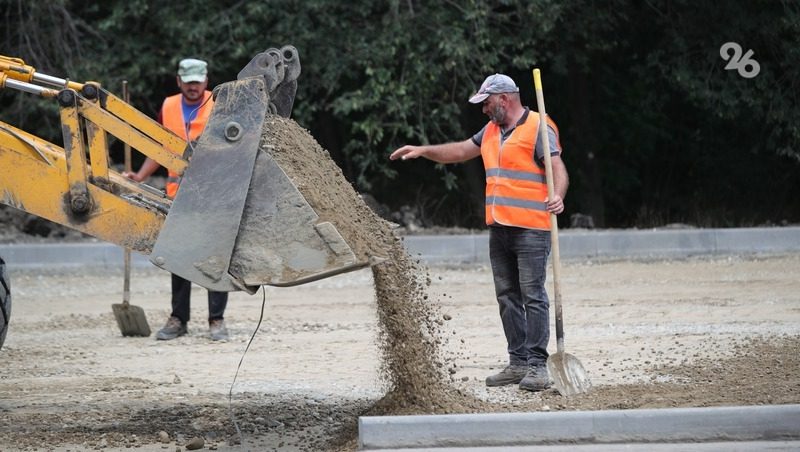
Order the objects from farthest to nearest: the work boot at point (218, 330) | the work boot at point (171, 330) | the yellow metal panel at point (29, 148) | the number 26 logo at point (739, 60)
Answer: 1. the number 26 logo at point (739, 60)
2. the work boot at point (171, 330)
3. the work boot at point (218, 330)
4. the yellow metal panel at point (29, 148)

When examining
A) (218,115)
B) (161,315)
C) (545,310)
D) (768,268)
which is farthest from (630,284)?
(218,115)

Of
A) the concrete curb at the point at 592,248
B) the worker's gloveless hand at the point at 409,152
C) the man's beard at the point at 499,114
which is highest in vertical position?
the man's beard at the point at 499,114

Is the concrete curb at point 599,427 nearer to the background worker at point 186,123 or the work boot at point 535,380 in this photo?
the work boot at point 535,380

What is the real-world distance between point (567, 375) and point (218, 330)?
142 inches

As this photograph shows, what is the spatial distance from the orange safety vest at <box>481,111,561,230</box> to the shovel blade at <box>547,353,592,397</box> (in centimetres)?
80

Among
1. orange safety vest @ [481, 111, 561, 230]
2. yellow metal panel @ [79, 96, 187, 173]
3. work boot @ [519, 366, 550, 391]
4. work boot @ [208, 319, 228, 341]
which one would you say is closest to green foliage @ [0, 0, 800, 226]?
work boot @ [208, 319, 228, 341]

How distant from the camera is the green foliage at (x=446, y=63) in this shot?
16.0 meters

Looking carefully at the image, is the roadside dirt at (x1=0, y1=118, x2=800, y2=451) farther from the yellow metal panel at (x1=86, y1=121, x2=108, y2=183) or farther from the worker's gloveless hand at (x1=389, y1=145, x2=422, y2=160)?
the yellow metal panel at (x1=86, y1=121, x2=108, y2=183)

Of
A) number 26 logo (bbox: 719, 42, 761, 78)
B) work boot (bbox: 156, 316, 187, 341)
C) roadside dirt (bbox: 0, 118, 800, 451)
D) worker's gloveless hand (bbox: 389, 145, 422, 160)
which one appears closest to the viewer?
roadside dirt (bbox: 0, 118, 800, 451)

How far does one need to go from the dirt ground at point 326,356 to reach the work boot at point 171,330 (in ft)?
0.26

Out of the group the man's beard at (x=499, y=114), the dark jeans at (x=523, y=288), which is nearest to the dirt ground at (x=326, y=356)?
the dark jeans at (x=523, y=288)

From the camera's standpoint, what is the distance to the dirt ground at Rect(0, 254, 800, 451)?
664cm

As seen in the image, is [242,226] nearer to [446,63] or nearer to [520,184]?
[520,184]

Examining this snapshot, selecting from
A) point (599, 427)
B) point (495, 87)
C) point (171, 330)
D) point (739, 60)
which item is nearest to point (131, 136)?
point (495, 87)
